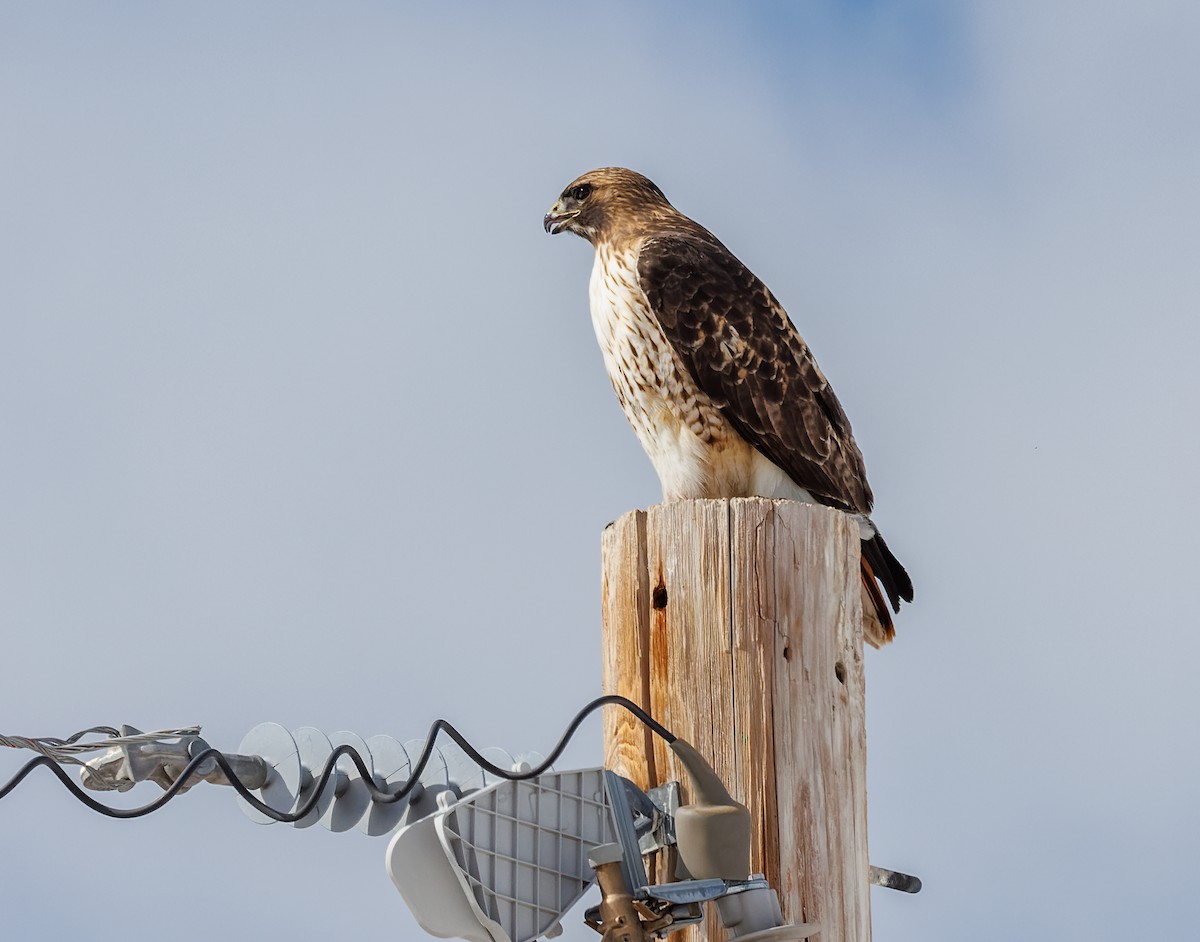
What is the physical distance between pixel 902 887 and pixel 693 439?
5.84 feet

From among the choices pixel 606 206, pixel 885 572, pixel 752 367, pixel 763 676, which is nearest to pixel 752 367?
pixel 752 367

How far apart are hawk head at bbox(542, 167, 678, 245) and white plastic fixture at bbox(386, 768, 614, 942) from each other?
2817 mm

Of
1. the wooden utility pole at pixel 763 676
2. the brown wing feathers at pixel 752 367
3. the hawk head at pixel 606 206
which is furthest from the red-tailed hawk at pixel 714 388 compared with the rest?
the wooden utility pole at pixel 763 676

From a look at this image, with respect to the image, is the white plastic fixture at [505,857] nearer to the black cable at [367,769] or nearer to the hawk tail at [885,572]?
the black cable at [367,769]

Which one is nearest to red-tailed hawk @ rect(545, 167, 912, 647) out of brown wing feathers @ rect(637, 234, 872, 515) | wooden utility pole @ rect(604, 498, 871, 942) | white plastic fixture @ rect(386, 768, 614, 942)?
brown wing feathers @ rect(637, 234, 872, 515)

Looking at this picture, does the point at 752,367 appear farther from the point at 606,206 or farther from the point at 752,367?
the point at 606,206

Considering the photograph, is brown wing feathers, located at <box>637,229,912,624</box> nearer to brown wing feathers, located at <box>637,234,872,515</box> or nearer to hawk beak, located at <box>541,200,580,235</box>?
brown wing feathers, located at <box>637,234,872,515</box>

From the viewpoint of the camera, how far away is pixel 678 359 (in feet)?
14.4

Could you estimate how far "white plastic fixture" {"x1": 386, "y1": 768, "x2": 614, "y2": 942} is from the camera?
2256 mm

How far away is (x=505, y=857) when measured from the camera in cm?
233

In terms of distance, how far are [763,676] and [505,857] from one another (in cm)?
52

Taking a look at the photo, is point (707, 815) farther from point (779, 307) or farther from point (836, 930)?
point (779, 307)

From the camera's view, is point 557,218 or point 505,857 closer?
point 505,857

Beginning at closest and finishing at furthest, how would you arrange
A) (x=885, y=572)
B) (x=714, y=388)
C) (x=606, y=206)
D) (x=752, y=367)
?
1. (x=885, y=572)
2. (x=714, y=388)
3. (x=752, y=367)
4. (x=606, y=206)
